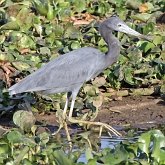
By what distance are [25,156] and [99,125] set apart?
2.04 meters

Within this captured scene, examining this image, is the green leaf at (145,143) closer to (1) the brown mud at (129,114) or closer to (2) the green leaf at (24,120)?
(2) the green leaf at (24,120)

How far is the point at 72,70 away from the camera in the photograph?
8781 millimetres

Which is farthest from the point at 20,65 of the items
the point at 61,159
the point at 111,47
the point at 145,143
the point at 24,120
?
the point at 61,159

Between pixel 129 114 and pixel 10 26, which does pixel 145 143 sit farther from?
pixel 10 26

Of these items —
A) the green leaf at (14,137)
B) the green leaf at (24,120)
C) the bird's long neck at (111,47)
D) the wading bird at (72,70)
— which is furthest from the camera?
the bird's long neck at (111,47)

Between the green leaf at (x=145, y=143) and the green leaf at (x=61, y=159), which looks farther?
the green leaf at (x=145, y=143)

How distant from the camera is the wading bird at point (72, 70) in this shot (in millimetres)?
8648

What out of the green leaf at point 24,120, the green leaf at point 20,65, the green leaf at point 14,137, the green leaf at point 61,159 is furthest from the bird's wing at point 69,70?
the green leaf at point 61,159

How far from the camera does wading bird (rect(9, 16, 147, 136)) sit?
28.4ft

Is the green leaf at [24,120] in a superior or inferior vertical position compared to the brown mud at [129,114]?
superior

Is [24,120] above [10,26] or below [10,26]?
above

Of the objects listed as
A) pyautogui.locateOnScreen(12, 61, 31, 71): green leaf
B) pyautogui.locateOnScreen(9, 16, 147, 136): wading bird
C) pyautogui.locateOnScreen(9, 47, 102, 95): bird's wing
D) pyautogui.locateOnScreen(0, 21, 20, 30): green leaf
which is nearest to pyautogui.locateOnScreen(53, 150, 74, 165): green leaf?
pyautogui.locateOnScreen(9, 16, 147, 136): wading bird

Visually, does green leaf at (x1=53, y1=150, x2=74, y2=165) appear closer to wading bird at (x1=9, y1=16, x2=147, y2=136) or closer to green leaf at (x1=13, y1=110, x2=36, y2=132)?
green leaf at (x1=13, y1=110, x2=36, y2=132)

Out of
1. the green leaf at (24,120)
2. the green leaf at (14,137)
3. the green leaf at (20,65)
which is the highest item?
the green leaf at (14,137)
